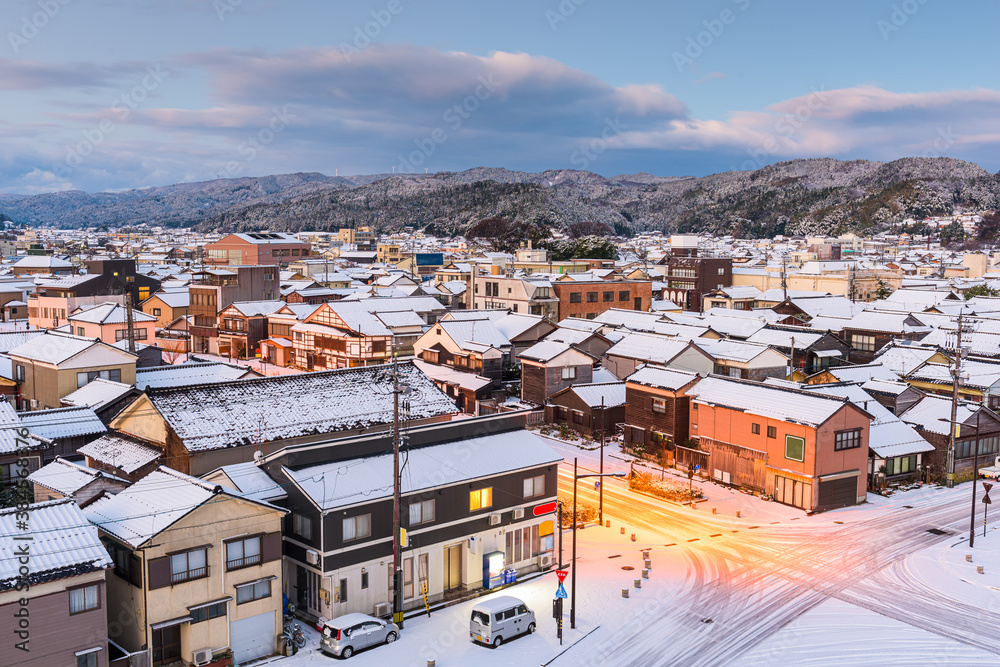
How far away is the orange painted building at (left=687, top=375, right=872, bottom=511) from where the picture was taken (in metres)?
27.4

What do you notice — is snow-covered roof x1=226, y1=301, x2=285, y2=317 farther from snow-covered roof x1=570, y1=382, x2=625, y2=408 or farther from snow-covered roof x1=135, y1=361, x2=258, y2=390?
snow-covered roof x1=570, y1=382, x2=625, y2=408

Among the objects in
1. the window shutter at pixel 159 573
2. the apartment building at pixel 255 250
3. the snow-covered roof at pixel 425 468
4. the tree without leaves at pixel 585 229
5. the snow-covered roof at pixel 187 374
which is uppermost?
the tree without leaves at pixel 585 229

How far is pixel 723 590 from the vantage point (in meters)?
20.7

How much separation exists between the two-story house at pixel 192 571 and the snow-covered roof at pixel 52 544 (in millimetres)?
760

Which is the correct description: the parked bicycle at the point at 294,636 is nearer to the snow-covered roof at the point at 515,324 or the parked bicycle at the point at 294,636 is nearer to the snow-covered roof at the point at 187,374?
the snow-covered roof at the point at 187,374

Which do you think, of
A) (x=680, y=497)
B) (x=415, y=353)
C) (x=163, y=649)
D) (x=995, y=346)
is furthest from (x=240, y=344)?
(x=995, y=346)

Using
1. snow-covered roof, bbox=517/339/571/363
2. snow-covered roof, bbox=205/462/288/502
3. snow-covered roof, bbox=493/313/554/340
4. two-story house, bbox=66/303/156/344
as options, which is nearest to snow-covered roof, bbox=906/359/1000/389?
snow-covered roof, bbox=517/339/571/363

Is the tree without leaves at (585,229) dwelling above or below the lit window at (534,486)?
above

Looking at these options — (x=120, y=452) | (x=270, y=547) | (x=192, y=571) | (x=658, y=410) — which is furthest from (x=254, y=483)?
(x=658, y=410)

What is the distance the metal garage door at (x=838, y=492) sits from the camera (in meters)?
27.6

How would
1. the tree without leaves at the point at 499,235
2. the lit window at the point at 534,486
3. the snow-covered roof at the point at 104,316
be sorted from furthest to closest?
the tree without leaves at the point at 499,235
the snow-covered roof at the point at 104,316
the lit window at the point at 534,486

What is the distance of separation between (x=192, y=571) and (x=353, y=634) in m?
3.84

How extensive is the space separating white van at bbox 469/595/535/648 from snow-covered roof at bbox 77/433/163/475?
1211 cm

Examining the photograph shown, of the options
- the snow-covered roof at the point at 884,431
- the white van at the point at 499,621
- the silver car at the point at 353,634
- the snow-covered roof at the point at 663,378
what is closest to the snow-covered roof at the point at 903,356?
the snow-covered roof at the point at 884,431
